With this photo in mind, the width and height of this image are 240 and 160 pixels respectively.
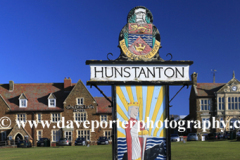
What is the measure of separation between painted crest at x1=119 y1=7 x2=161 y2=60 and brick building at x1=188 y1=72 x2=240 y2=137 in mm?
48583

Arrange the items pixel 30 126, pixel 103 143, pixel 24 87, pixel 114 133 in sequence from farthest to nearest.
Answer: pixel 24 87 < pixel 30 126 < pixel 103 143 < pixel 114 133

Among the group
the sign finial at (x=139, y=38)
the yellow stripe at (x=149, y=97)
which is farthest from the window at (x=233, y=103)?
the yellow stripe at (x=149, y=97)

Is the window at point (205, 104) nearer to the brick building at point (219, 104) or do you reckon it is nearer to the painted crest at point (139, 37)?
the brick building at point (219, 104)

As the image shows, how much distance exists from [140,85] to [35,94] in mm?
47640

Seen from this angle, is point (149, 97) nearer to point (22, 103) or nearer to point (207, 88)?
point (22, 103)

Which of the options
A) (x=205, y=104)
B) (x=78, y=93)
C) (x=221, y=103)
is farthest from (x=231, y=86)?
(x=78, y=93)

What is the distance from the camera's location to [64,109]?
54688mm

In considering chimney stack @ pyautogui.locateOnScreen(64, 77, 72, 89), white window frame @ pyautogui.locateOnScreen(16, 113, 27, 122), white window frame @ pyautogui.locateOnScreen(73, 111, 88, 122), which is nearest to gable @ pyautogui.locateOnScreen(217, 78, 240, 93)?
white window frame @ pyautogui.locateOnScreen(73, 111, 88, 122)

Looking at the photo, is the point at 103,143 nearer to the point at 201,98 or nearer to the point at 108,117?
the point at 108,117

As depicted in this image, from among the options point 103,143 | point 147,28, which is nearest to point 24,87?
point 103,143

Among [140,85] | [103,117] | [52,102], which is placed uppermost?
[140,85]

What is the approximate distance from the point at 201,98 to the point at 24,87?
97.8ft

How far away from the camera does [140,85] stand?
38.7 feet

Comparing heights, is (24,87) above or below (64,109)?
above
